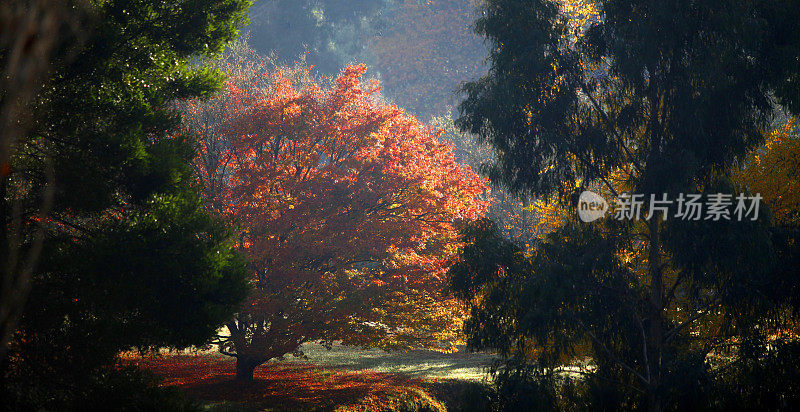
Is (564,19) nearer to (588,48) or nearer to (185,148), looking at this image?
(588,48)

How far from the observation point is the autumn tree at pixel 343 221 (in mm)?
15258

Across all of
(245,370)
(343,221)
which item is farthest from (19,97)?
(245,370)

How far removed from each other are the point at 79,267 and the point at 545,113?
9.71 meters

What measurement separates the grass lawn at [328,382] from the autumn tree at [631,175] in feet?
9.45

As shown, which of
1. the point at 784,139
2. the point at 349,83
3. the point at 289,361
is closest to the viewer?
the point at 784,139

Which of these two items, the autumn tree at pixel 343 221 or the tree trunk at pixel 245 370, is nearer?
the autumn tree at pixel 343 221

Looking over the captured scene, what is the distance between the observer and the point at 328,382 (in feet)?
64.4

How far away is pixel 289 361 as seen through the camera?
25891mm

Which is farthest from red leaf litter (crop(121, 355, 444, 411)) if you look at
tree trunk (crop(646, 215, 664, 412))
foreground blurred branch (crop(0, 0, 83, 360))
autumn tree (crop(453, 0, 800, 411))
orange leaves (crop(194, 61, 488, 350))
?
tree trunk (crop(646, 215, 664, 412))

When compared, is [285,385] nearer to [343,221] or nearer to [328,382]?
[328,382]

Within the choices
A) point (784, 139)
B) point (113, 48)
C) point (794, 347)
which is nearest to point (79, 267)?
point (113, 48)

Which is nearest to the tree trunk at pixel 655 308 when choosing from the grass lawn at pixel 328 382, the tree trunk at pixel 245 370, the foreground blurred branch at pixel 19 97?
the grass lawn at pixel 328 382
